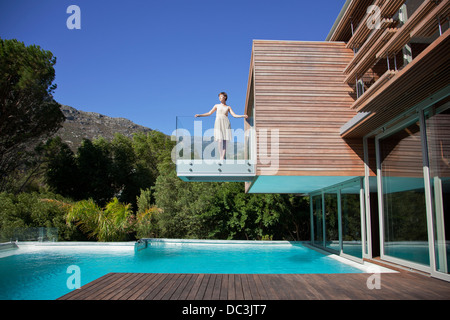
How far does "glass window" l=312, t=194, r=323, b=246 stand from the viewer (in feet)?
36.7

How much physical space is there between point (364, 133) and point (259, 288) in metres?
4.53

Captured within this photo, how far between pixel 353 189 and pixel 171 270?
500cm

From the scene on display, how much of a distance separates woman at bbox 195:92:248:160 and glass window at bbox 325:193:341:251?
4.16 meters

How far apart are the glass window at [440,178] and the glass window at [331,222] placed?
15.4 ft

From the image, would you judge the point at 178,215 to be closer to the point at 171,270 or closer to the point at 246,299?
the point at 171,270

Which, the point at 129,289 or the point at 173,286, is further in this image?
the point at 173,286

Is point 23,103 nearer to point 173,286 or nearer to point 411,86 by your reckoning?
point 173,286

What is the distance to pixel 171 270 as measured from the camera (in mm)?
7473

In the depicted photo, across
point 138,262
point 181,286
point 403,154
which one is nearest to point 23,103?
Result: point 138,262

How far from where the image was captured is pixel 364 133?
6879 millimetres

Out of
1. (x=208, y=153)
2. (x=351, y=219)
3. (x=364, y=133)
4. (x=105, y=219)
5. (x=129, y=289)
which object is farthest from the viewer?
(x=105, y=219)

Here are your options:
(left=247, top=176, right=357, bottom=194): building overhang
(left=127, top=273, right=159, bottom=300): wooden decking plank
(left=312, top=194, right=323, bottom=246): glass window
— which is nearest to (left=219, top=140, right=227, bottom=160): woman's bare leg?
(left=247, top=176, right=357, bottom=194): building overhang

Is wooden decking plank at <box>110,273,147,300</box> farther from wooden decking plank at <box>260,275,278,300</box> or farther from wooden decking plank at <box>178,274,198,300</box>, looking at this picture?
wooden decking plank at <box>260,275,278,300</box>

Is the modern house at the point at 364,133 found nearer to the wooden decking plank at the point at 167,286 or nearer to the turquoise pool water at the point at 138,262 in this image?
the turquoise pool water at the point at 138,262
